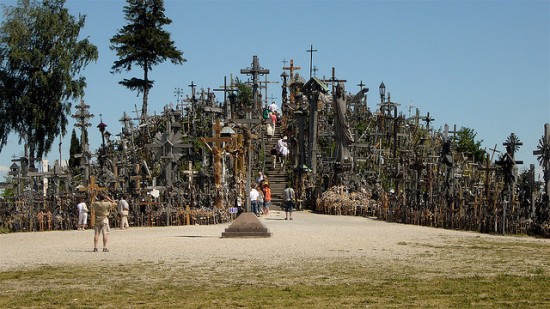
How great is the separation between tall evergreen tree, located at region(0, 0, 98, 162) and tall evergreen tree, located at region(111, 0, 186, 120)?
8.63m

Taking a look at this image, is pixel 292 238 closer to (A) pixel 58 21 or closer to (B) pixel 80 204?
(B) pixel 80 204

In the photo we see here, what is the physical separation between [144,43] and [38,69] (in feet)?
37.3

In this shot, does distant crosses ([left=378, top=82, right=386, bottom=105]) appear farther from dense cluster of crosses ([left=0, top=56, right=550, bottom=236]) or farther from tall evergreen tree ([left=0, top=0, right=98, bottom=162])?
tall evergreen tree ([left=0, top=0, right=98, bottom=162])

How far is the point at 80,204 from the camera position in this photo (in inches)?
1391

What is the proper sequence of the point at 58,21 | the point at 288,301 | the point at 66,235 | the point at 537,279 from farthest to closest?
1. the point at 58,21
2. the point at 66,235
3. the point at 537,279
4. the point at 288,301

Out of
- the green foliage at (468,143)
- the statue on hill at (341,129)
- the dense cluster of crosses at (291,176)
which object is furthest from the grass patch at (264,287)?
the green foliage at (468,143)

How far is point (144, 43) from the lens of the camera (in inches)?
2458

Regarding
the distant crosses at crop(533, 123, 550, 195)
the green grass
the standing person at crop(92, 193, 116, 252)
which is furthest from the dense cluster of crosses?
the green grass

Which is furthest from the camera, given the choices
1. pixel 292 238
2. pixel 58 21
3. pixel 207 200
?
pixel 58 21

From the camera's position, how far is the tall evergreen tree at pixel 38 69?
52.0 metres

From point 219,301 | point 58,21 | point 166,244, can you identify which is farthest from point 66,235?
point 58,21

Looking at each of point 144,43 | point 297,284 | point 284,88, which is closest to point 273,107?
point 284,88

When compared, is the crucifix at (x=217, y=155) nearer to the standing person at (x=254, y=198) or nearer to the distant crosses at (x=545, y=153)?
the standing person at (x=254, y=198)

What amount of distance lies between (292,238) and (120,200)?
947cm
